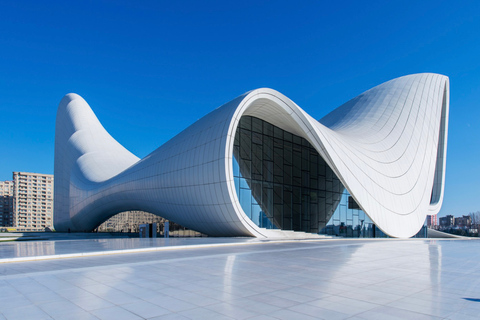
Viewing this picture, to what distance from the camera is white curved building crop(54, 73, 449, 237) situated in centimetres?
1958

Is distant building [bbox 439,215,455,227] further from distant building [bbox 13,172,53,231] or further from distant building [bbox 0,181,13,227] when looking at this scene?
distant building [bbox 0,181,13,227]

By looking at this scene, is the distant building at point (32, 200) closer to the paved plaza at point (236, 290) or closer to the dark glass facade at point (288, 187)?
the dark glass facade at point (288, 187)

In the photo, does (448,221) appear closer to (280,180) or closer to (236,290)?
(280,180)

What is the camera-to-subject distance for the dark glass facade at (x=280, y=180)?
23.5m

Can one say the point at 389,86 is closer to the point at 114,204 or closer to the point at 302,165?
the point at 302,165

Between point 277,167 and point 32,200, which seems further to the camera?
point 32,200

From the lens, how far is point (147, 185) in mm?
24297

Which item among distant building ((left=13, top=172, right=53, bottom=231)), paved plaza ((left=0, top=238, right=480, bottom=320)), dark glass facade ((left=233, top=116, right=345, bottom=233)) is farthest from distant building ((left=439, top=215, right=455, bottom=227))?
paved plaza ((left=0, top=238, right=480, bottom=320))

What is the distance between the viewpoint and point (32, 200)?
102688mm

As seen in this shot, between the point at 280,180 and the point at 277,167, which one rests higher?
the point at 277,167

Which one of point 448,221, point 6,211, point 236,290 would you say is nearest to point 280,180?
point 236,290

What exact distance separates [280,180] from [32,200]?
9742cm

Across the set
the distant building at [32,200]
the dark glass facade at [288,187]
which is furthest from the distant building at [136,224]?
the distant building at [32,200]

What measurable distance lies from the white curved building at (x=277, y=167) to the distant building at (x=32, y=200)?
6633 centimetres
